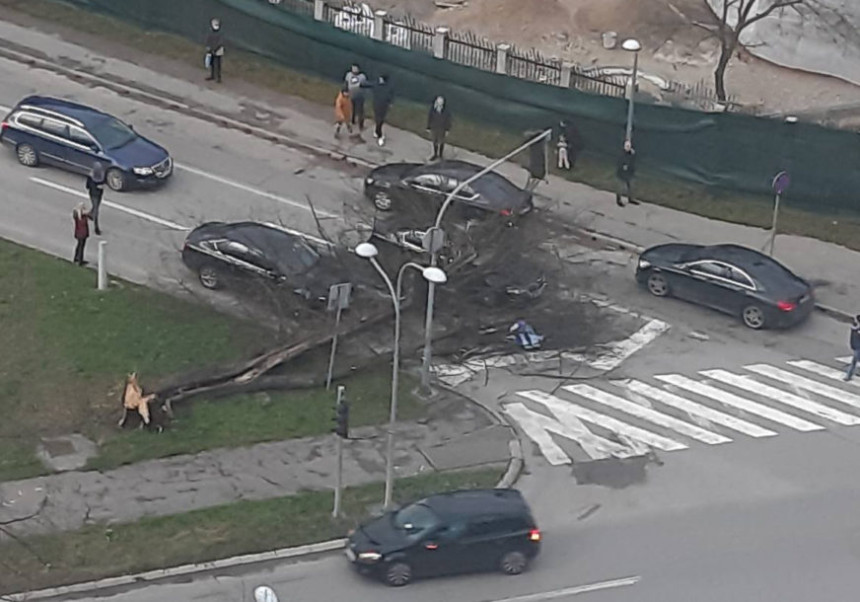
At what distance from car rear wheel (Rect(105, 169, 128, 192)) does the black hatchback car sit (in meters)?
14.0

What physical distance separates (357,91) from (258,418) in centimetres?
1303

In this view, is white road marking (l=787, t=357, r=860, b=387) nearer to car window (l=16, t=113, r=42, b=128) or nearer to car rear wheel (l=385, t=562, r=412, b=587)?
car rear wheel (l=385, t=562, r=412, b=587)

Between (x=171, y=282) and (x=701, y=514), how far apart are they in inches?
468

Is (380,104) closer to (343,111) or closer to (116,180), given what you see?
(343,111)

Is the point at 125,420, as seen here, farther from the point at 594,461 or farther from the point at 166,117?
the point at 166,117

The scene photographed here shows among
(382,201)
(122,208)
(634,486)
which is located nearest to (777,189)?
(382,201)

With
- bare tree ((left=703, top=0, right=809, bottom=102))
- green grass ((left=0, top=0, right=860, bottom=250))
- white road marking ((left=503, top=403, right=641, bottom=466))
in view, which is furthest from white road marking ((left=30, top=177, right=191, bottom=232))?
bare tree ((left=703, top=0, right=809, bottom=102))

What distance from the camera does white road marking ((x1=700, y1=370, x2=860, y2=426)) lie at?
1192 inches

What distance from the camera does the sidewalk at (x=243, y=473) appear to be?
2653 centimetres

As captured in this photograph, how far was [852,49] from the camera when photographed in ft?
174

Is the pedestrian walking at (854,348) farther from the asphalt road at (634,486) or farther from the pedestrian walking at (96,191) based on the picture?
the pedestrian walking at (96,191)

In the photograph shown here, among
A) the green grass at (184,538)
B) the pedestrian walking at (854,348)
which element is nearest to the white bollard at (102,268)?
the green grass at (184,538)

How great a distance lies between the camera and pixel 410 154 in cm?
3984

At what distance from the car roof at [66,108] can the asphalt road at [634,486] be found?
133cm
